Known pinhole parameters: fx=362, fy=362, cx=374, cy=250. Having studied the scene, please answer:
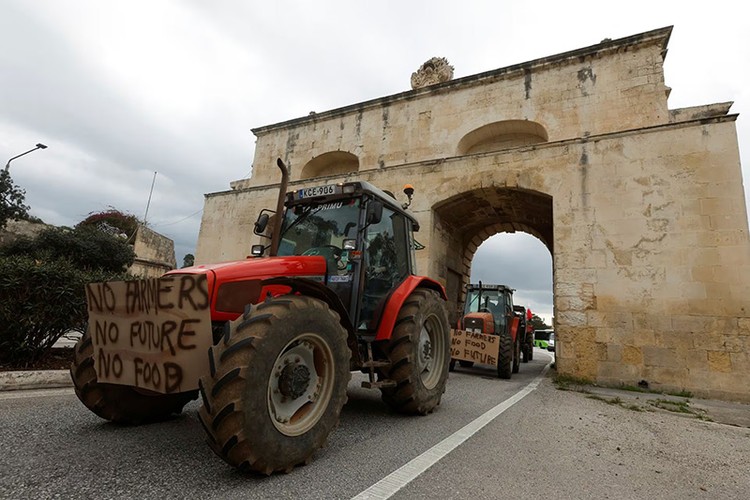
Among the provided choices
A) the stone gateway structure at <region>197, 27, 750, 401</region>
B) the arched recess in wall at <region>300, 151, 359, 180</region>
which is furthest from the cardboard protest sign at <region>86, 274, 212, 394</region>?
the arched recess in wall at <region>300, 151, 359, 180</region>

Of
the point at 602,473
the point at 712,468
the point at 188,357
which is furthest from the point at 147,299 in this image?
the point at 712,468

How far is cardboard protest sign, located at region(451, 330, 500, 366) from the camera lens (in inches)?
315

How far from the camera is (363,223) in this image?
3.56 meters

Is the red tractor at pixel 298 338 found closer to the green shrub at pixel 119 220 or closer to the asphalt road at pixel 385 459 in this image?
the asphalt road at pixel 385 459

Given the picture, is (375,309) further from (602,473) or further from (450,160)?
(450,160)

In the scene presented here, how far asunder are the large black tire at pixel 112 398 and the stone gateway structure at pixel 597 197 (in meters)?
7.76

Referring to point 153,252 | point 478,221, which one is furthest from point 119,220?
point 478,221

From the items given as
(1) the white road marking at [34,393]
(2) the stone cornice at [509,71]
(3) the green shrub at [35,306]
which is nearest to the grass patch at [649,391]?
(2) the stone cornice at [509,71]

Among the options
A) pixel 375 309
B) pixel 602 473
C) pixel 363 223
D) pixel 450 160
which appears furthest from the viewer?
pixel 450 160

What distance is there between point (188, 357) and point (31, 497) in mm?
854

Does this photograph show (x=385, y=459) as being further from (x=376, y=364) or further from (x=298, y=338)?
(x=298, y=338)

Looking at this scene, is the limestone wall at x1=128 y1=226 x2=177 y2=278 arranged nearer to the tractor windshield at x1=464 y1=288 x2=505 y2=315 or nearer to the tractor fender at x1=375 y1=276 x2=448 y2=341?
the tractor windshield at x1=464 y1=288 x2=505 y2=315

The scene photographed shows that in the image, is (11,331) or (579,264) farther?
(579,264)

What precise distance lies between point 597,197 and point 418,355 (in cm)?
694
